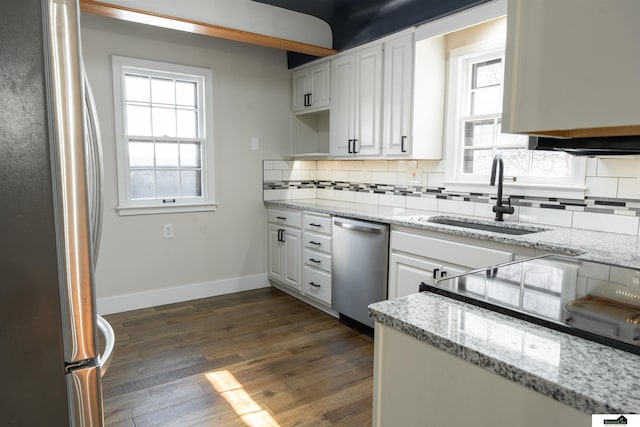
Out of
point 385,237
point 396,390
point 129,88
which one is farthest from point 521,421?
point 129,88

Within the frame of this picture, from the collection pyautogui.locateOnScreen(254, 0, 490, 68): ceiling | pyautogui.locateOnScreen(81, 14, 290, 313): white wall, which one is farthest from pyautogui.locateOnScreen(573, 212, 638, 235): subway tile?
pyautogui.locateOnScreen(81, 14, 290, 313): white wall

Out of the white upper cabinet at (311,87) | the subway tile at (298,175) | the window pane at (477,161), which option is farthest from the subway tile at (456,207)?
the subway tile at (298,175)

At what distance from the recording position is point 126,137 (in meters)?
3.52

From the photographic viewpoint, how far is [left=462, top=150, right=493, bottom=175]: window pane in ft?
10.00

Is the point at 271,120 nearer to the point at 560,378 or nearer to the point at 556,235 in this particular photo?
the point at 556,235

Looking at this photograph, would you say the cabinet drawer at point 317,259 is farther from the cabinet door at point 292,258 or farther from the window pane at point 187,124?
the window pane at point 187,124

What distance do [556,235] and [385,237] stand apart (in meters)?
1.05

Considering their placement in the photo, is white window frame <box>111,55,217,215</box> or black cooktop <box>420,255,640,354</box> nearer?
black cooktop <box>420,255,640,354</box>

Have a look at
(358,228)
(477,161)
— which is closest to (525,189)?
(477,161)

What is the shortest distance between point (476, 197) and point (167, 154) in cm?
269

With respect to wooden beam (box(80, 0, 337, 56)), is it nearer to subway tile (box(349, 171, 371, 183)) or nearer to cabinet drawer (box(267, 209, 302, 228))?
subway tile (box(349, 171, 371, 183))

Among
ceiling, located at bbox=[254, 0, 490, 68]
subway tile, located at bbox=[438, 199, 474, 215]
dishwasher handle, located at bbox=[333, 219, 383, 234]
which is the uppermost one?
ceiling, located at bbox=[254, 0, 490, 68]

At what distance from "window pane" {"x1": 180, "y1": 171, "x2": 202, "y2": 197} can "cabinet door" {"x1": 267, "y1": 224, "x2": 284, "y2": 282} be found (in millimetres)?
824

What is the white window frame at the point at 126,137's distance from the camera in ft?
11.4
